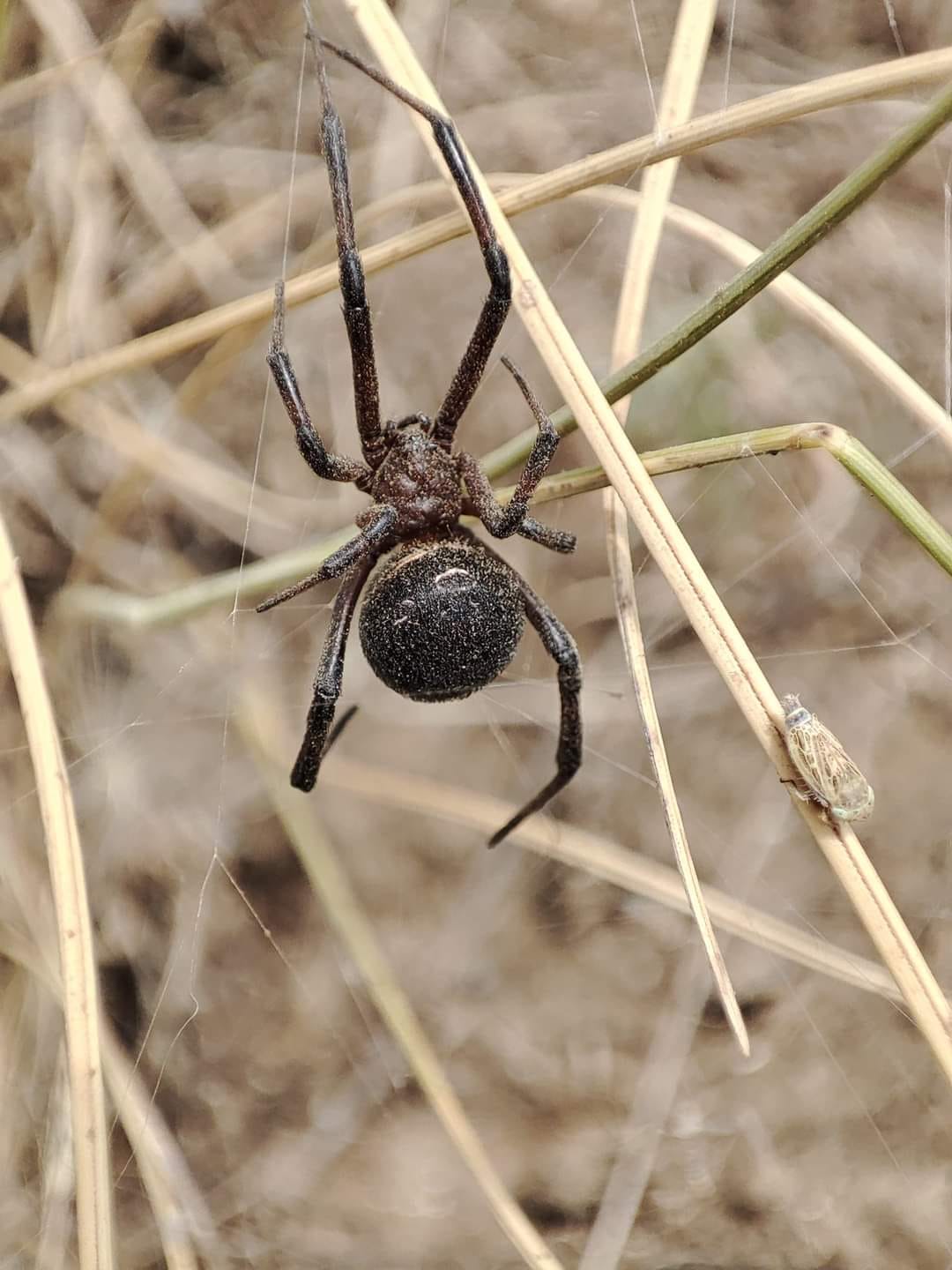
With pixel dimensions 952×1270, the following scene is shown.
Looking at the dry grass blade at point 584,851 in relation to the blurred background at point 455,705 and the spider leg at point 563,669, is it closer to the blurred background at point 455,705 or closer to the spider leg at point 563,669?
the blurred background at point 455,705

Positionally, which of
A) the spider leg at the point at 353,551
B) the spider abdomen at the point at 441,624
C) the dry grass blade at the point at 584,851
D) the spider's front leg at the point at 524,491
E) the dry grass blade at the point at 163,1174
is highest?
the spider's front leg at the point at 524,491

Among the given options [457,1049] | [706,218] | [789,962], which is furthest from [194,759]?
[706,218]

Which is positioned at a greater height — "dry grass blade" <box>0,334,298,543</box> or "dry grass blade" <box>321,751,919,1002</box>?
"dry grass blade" <box>0,334,298,543</box>

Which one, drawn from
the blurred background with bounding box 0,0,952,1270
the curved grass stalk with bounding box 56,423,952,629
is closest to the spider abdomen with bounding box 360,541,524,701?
the curved grass stalk with bounding box 56,423,952,629

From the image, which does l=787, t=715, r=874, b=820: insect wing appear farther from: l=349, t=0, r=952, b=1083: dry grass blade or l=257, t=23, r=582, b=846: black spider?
l=257, t=23, r=582, b=846: black spider

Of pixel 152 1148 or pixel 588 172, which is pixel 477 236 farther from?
pixel 152 1148

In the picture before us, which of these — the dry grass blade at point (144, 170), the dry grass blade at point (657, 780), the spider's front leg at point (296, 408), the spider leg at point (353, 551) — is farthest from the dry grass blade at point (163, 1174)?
the dry grass blade at point (144, 170)

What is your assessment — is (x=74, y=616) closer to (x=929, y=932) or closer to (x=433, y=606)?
(x=433, y=606)
